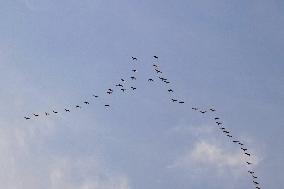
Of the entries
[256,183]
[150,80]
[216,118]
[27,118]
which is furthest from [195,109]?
[27,118]

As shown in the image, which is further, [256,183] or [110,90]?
[256,183]

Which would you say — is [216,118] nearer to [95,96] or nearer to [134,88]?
[134,88]

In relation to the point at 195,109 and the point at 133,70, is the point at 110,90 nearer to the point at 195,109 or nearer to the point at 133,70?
the point at 133,70

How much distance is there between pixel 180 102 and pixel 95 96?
1866 cm

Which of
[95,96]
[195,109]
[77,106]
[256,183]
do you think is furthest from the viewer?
[256,183]

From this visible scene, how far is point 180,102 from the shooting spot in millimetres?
117188

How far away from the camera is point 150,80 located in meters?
114

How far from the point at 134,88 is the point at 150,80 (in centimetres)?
363

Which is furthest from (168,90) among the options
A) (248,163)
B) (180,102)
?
(248,163)

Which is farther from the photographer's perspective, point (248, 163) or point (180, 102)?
point (248, 163)

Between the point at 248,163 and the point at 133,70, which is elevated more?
the point at 133,70

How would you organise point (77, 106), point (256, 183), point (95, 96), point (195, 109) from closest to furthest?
point (95, 96), point (77, 106), point (195, 109), point (256, 183)

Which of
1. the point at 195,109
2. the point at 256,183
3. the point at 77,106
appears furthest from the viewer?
the point at 256,183

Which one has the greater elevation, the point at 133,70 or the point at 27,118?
the point at 133,70
